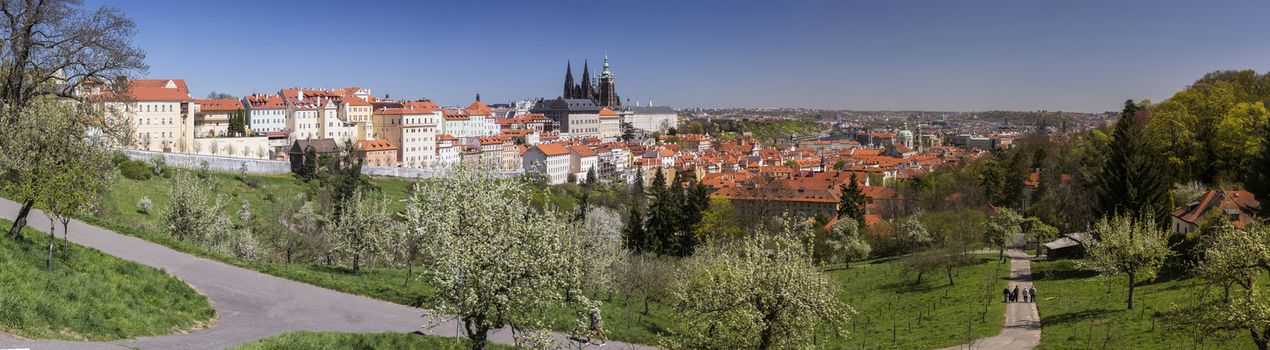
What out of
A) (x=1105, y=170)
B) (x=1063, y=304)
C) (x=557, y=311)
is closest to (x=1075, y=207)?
(x=1105, y=170)

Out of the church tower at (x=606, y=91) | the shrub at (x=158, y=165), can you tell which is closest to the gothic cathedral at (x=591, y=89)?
the church tower at (x=606, y=91)

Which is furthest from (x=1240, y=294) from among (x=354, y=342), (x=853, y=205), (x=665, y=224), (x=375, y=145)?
(x=375, y=145)

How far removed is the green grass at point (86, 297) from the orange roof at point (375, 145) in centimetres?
6942

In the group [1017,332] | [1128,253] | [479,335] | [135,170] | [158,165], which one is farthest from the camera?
[158,165]

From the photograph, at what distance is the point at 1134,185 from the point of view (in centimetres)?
3036

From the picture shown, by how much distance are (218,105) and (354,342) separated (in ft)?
257

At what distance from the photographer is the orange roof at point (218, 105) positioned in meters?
80.5

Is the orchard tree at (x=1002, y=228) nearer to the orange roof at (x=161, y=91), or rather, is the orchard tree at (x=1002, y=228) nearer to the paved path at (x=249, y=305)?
the paved path at (x=249, y=305)

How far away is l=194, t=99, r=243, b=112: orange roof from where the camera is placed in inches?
3170

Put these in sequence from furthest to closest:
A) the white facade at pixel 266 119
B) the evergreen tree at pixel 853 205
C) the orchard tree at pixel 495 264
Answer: the white facade at pixel 266 119 < the evergreen tree at pixel 853 205 < the orchard tree at pixel 495 264

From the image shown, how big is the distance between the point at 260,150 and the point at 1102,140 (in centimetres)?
6594

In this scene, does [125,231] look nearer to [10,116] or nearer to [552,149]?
[10,116]

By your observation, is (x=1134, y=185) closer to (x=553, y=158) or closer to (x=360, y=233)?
(x=360, y=233)

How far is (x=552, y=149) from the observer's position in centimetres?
10250
